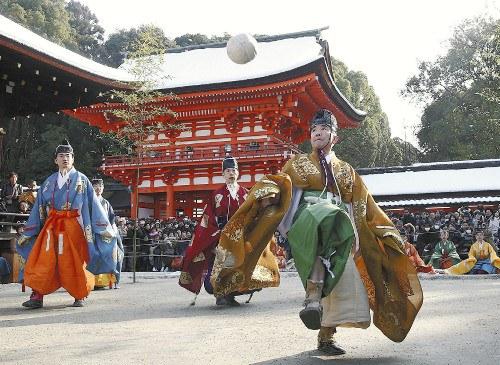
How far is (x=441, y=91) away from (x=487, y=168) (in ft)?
57.3

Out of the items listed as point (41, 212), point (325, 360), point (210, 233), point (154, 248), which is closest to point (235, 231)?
point (325, 360)

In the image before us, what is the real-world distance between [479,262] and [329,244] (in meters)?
11.7

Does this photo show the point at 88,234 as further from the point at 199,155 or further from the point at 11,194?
the point at 199,155

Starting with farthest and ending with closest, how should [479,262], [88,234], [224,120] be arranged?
1. [224,120]
2. [479,262]
3. [88,234]

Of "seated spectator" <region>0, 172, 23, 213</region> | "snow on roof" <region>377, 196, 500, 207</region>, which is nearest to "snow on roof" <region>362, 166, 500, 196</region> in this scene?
"snow on roof" <region>377, 196, 500, 207</region>

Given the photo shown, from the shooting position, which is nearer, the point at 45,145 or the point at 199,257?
the point at 199,257

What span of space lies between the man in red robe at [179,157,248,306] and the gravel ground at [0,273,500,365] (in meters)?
0.37

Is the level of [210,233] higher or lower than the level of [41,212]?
lower

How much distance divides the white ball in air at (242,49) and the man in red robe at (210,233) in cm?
1863

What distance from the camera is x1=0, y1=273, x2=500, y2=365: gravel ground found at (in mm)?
3994

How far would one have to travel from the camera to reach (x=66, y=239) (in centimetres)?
718

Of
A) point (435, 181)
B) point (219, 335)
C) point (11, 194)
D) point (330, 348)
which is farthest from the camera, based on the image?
point (435, 181)

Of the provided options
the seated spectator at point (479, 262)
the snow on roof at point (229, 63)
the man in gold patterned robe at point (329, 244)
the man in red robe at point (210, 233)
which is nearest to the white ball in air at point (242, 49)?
the snow on roof at point (229, 63)

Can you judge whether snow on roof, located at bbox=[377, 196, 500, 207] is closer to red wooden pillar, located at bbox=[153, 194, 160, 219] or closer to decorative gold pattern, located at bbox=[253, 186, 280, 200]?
red wooden pillar, located at bbox=[153, 194, 160, 219]
